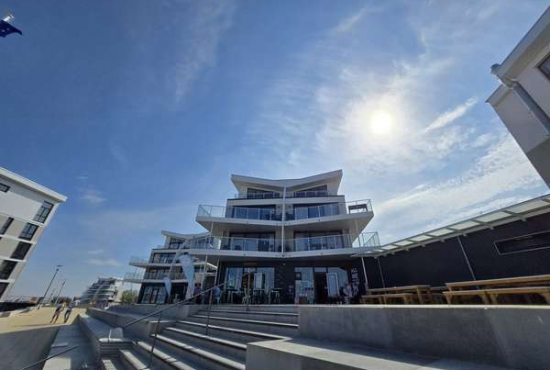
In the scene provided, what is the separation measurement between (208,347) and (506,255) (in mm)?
9986

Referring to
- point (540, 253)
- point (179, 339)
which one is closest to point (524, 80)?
point (540, 253)

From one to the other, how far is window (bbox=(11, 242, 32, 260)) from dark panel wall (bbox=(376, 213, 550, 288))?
38.0 metres

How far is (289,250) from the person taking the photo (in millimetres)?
15680

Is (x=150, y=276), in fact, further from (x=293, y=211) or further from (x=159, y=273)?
(x=293, y=211)

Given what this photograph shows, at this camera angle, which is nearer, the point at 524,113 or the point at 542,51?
the point at 542,51

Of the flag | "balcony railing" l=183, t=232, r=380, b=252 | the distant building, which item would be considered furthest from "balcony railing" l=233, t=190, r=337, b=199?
the distant building

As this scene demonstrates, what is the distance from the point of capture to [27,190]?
26.4m

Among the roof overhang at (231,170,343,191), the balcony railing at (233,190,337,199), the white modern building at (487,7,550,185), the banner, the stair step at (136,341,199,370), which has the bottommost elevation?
the stair step at (136,341,199,370)

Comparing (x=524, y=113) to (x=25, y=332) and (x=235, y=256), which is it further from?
(x=25, y=332)

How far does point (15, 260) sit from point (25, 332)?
19.1 meters

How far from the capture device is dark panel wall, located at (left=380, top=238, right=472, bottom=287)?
8.72 m

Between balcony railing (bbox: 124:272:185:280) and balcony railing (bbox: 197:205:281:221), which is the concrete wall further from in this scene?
balcony railing (bbox: 124:272:185:280)

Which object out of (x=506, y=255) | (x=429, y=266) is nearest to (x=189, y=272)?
(x=429, y=266)

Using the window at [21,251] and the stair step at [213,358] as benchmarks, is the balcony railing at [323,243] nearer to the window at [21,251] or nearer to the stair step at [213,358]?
the stair step at [213,358]
